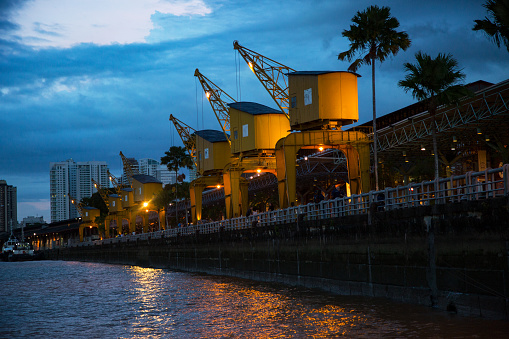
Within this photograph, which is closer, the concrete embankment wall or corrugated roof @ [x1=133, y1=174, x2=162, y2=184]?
the concrete embankment wall

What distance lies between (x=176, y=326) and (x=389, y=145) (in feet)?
118

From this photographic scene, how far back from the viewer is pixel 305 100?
42625mm

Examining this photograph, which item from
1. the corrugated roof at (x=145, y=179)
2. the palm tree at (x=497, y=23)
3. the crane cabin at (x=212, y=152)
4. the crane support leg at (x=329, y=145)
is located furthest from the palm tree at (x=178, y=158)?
the palm tree at (x=497, y=23)

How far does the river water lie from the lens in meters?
17.3

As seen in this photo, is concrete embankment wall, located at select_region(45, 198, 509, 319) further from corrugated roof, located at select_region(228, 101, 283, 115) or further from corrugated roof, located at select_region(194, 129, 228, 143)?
corrugated roof, located at select_region(194, 129, 228, 143)

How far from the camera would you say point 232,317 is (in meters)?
21.9

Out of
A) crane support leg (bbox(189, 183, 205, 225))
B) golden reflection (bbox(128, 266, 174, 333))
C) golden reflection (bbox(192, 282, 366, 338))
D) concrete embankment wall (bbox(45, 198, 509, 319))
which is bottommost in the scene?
golden reflection (bbox(128, 266, 174, 333))

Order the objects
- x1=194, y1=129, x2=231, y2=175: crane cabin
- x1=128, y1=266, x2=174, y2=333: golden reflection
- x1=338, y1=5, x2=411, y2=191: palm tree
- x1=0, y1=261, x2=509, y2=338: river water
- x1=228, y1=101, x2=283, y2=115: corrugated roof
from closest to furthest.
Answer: x1=0, y1=261, x2=509, y2=338: river water
x1=128, y1=266, x2=174, y2=333: golden reflection
x1=338, y1=5, x2=411, y2=191: palm tree
x1=228, y1=101, x2=283, y2=115: corrugated roof
x1=194, y1=129, x2=231, y2=175: crane cabin

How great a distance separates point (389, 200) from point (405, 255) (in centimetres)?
430

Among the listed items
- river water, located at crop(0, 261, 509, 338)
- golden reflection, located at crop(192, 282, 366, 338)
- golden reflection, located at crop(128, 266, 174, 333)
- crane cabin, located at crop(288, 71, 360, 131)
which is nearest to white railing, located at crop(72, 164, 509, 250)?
river water, located at crop(0, 261, 509, 338)

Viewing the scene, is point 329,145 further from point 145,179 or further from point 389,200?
point 145,179

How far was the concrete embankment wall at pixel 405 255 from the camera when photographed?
16.6 m

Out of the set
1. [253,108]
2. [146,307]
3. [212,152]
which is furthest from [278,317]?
[212,152]

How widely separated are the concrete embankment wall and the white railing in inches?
20.9
